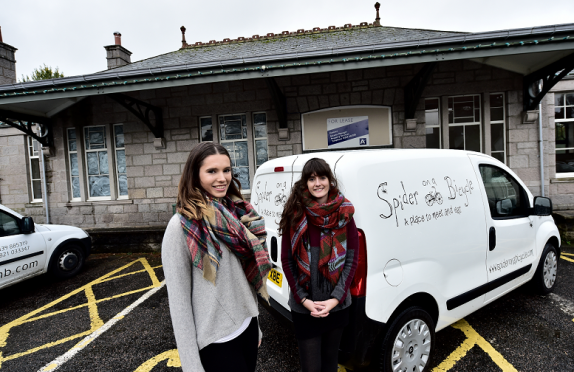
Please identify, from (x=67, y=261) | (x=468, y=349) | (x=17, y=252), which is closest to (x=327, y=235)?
(x=468, y=349)

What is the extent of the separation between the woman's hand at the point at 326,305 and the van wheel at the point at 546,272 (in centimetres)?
318

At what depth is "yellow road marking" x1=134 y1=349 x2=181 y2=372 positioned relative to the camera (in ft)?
8.94

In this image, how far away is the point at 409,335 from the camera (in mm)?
2199

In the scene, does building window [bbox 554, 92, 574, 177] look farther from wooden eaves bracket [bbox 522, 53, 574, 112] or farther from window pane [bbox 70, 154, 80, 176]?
window pane [bbox 70, 154, 80, 176]

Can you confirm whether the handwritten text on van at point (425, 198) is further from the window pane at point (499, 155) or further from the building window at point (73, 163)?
the building window at point (73, 163)

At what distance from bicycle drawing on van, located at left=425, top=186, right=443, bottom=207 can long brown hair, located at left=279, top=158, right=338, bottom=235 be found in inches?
36.4

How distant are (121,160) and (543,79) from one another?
10.4 m

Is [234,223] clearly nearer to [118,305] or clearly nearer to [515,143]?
[118,305]

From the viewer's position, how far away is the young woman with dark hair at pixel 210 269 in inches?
47.8

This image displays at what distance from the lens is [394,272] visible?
2.04 metres

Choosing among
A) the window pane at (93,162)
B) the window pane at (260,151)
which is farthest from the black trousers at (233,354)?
the window pane at (93,162)

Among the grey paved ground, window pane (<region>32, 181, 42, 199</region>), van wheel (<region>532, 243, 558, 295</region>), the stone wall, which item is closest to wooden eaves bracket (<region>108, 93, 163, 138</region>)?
the stone wall

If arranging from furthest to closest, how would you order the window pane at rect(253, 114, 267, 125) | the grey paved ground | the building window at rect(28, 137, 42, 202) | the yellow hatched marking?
the building window at rect(28, 137, 42, 202), the window pane at rect(253, 114, 267, 125), the yellow hatched marking, the grey paved ground

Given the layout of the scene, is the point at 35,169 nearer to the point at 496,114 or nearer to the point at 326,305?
the point at 326,305
